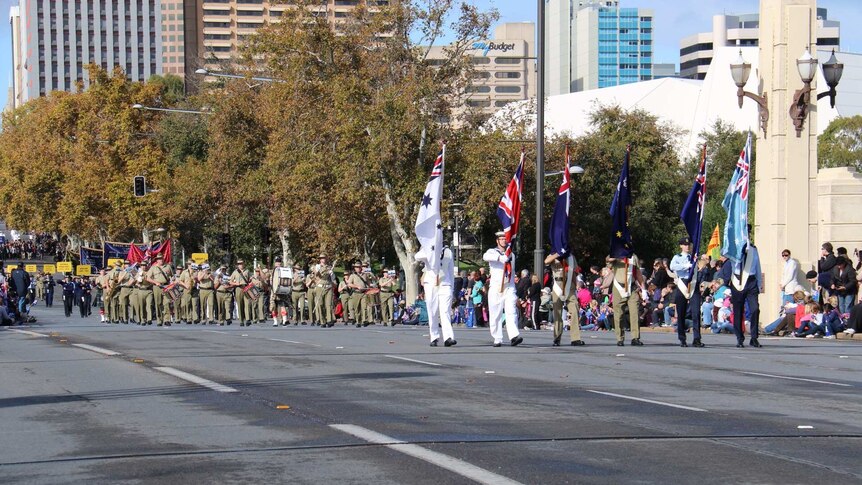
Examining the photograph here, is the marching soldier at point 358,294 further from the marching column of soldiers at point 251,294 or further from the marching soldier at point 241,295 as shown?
the marching soldier at point 241,295

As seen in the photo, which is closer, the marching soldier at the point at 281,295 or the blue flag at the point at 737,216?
the blue flag at the point at 737,216

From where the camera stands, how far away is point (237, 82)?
60.0 meters

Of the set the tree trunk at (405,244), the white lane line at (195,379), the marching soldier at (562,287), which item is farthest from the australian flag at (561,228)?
the tree trunk at (405,244)

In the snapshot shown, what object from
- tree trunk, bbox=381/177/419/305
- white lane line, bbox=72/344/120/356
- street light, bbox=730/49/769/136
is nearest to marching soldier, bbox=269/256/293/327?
tree trunk, bbox=381/177/419/305

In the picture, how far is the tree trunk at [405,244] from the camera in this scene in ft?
159

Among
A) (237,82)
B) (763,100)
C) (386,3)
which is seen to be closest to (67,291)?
(237,82)

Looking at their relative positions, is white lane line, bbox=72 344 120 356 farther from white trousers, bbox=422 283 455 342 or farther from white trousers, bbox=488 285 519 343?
white trousers, bbox=488 285 519 343

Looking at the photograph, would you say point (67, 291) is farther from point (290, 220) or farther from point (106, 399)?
point (106, 399)

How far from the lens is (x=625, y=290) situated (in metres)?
21.8

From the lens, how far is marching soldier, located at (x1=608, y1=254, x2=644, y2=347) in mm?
21766

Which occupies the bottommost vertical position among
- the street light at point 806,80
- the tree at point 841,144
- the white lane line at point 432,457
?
the white lane line at point 432,457

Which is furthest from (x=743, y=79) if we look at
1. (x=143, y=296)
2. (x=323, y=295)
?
(x=143, y=296)

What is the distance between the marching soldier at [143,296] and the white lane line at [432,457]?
28056mm

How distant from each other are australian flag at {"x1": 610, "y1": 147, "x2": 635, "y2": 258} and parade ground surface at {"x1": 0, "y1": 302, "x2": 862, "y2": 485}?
3.03 metres
